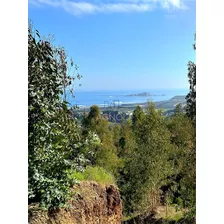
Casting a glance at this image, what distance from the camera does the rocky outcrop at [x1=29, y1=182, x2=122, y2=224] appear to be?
2.28m

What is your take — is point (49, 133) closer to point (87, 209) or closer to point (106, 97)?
point (106, 97)

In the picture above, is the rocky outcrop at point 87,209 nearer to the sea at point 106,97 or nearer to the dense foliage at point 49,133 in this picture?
the dense foliage at point 49,133

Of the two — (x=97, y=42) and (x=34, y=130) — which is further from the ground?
(x=97, y=42)

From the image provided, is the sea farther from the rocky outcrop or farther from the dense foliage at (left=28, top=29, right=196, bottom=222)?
the rocky outcrop

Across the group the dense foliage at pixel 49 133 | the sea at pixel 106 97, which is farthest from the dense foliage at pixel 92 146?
the sea at pixel 106 97

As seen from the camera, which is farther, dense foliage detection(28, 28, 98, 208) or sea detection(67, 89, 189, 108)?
sea detection(67, 89, 189, 108)

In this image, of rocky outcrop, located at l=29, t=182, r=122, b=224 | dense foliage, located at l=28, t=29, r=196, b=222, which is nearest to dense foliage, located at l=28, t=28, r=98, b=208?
dense foliage, located at l=28, t=29, r=196, b=222

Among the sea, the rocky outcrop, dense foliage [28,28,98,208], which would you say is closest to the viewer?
dense foliage [28,28,98,208]

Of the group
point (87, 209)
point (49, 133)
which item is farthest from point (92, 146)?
point (49, 133)

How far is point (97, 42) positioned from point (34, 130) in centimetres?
86

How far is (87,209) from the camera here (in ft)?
8.82
